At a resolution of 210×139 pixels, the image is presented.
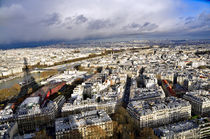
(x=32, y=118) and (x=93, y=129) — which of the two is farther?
(x=32, y=118)

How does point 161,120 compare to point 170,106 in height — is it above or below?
below

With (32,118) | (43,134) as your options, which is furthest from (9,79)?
Answer: (43,134)

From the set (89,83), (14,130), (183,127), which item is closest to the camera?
(183,127)

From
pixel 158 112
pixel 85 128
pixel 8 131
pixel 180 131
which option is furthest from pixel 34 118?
pixel 180 131

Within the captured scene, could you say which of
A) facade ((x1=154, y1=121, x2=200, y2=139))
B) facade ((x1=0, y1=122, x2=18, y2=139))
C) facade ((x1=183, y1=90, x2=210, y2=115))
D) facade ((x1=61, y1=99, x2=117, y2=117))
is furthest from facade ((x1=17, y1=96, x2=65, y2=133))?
facade ((x1=183, y1=90, x2=210, y2=115))

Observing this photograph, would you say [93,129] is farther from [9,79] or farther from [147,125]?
[9,79]

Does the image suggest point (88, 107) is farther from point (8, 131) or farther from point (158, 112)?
point (8, 131)

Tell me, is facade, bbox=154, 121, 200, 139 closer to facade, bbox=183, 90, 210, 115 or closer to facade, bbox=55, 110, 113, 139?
facade, bbox=55, 110, 113, 139
